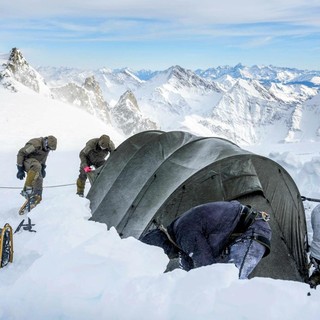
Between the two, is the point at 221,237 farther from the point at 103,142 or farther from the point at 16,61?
the point at 16,61

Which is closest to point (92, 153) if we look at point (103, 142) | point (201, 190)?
point (103, 142)

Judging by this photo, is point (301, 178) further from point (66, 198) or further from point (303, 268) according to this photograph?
point (66, 198)

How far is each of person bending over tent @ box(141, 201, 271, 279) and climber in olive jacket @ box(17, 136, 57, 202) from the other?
6413 mm

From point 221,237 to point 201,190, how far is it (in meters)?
2.51

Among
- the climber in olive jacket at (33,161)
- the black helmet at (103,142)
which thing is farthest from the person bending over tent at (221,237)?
the black helmet at (103,142)

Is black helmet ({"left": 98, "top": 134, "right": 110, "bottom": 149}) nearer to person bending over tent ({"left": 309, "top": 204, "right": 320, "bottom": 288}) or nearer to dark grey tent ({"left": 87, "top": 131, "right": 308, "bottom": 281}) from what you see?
dark grey tent ({"left": 87, "top": 131, "right": 308, "bottom": 281})

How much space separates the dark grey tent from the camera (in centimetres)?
588

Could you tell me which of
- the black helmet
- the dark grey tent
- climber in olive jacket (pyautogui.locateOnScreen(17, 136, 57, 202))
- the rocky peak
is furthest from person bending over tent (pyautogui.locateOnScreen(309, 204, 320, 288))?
the rocky peak

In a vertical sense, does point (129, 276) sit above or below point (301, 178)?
above

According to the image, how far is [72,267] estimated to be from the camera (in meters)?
2.70

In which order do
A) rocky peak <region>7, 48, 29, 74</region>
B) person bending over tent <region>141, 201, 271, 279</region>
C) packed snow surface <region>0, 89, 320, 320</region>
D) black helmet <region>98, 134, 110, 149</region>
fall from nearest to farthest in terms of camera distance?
1. packed snow surface <region>0, 89, 320, 320</region>
2. person bending over tent <region>141, 201, 271, 279</region>
3. black helmet <region>98, 134, 110, 149</region>
4. rocky peak <region>7, 48, 29, 74</region>

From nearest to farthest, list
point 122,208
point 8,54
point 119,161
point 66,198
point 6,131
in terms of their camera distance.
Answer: point 66,198
point 122,208
point 119,161
point 6,131
point 8,54

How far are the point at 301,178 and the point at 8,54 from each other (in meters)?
65.8

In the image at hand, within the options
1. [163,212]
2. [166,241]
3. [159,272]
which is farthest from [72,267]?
[163,212]
